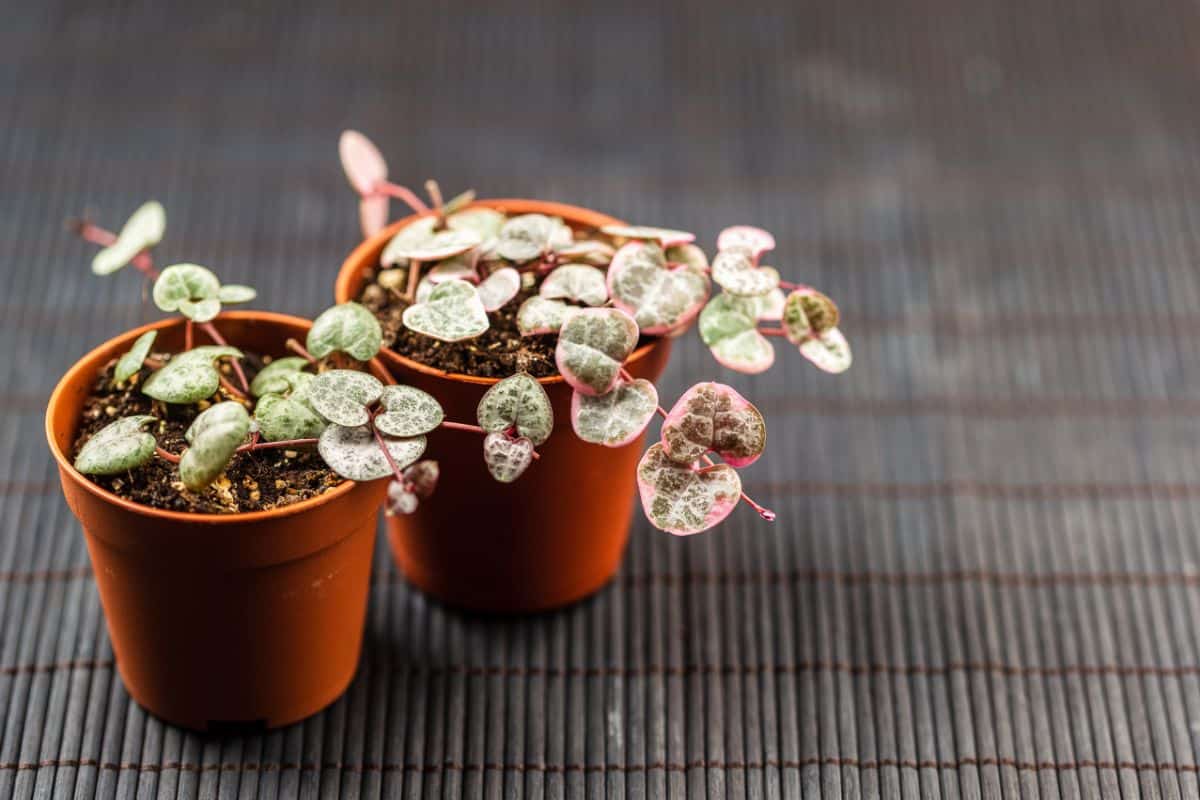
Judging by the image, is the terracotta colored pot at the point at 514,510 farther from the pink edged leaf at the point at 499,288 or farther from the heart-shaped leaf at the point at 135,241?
the heart-shaped leaf at the point at 135,241

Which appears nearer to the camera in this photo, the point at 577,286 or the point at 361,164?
the point at 577,286

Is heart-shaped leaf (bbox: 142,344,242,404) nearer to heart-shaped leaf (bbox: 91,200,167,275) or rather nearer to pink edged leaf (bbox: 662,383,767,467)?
heart-shaped leaf (bbox: 91,200,167,275)

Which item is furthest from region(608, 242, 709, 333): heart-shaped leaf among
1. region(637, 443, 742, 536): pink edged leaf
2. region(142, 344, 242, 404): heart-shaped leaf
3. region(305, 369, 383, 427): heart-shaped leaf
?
region(142, 344, 242, 404): heart-shaped leaf

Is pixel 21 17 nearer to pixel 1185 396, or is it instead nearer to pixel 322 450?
pixel 322 450

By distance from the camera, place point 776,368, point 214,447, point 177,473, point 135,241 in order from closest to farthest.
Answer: point 214,447, point 177,473, point 135,241, point 776,368

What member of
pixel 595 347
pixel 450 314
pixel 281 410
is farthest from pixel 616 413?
pixel 281 410

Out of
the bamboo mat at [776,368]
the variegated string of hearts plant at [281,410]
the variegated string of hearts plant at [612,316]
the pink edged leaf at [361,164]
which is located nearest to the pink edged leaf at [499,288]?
the variegated string of hearts plant at [612,316]

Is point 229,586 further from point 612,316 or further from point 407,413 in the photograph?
point 612,316
